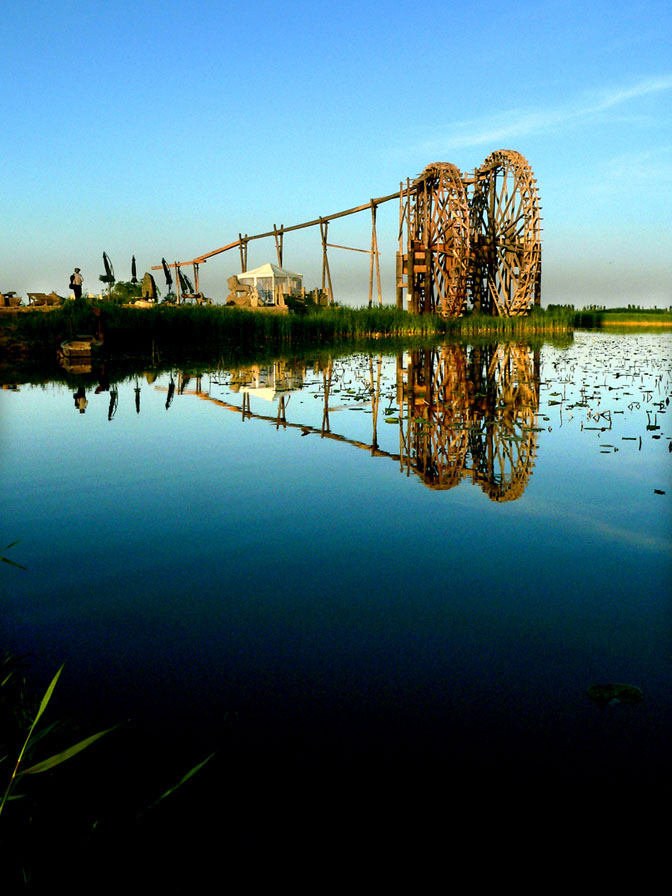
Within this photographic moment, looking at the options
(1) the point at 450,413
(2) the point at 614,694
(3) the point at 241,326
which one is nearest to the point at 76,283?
(3) the point at 241,326

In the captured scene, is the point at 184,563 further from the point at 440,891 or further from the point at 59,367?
the point at 59,367

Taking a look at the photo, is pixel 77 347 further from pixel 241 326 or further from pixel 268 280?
pixel 268 280

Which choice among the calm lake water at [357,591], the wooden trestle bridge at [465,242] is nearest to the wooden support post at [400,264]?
the wooden trestle bridge at [465,242]

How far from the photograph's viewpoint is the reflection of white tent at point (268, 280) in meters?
33.6

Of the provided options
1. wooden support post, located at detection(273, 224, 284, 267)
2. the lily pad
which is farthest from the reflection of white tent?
A: the lily pad

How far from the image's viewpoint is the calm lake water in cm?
222

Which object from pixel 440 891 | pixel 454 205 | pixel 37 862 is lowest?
pixel 440 891

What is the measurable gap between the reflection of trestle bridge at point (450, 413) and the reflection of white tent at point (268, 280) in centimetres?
1838

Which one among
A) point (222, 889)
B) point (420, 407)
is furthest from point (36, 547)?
point (420, 407)

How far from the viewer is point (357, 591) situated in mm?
3238

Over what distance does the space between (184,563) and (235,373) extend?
11082 millimetres

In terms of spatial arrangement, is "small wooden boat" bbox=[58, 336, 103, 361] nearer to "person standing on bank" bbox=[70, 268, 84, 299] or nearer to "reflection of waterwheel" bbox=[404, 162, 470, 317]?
"person standing on bank" bbox=[70, 268, 84, 299]

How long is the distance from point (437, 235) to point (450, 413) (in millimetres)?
20609

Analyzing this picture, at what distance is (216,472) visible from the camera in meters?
5.88
